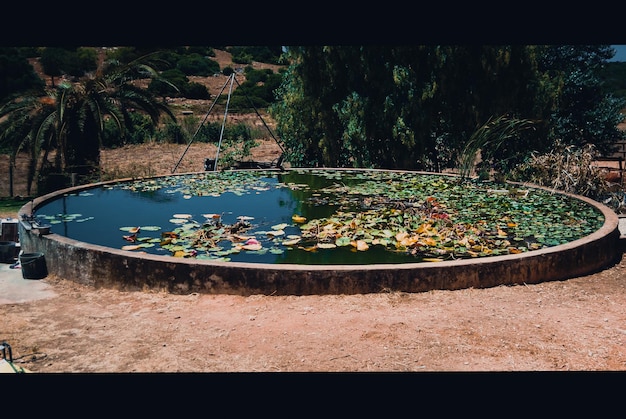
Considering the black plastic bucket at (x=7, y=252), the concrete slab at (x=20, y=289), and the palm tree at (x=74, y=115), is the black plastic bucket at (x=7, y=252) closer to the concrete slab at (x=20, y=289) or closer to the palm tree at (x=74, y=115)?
the concrete slab at (x=20, y=289)

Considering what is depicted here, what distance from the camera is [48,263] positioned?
551 centimetres

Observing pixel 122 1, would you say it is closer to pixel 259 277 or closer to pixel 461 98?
pixel 259 277

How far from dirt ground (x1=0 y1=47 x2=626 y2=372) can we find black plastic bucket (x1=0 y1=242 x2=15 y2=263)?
1288 mm

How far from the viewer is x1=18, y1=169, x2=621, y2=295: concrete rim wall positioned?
185 inches

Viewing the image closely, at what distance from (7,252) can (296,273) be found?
11.2 feet

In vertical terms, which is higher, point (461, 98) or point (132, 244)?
point (461, 98)

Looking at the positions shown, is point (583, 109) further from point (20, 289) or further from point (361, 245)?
point (20, 289)

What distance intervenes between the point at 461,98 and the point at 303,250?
7585 millimetres

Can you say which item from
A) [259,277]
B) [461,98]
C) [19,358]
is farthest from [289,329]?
[461,98]

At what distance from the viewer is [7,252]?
6129 millimetres

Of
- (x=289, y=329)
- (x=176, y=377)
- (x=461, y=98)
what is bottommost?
(x=289, y=329)

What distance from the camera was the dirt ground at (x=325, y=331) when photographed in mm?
3551

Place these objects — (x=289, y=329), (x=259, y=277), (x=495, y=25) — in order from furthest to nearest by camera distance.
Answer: (x=259, y=277), (x=289, y=329), (x=495, y=25)

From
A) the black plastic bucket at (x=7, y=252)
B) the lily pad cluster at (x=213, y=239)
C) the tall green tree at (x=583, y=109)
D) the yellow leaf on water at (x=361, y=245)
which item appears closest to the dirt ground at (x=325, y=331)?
the lily pad cluster at (x=213, y=239)
